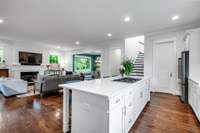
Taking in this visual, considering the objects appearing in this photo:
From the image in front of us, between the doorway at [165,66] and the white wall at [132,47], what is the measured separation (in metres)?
1.73

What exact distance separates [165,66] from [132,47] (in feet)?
8.79

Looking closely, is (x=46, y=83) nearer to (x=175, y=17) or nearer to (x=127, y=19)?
(x=127, y=19)

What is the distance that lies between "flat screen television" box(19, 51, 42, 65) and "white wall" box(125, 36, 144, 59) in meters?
6.69

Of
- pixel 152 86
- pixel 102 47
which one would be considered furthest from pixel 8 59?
pixel 152 86

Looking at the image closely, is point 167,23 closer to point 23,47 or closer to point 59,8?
point 59,8

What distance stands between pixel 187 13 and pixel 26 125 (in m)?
5.28

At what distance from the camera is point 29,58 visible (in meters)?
8.06

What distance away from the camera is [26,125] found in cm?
231

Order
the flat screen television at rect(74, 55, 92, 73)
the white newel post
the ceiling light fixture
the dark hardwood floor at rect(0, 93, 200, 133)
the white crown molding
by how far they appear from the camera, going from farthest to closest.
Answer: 1. the flat screen television at rect(74, 55, 92, 73)
2. the white crown molding
3. the ceiling light fixture
4. the dark hardwood floor at rect(0, 93, 200, 133)
5. the white newel post

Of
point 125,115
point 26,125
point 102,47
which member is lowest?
point 26,125

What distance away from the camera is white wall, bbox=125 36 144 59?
6.69 meters

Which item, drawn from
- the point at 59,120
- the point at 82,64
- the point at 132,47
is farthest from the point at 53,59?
the point at 59,120

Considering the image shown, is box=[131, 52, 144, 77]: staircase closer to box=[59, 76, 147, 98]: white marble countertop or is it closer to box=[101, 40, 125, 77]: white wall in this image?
box=[101, 40, 125, 77]: white wall

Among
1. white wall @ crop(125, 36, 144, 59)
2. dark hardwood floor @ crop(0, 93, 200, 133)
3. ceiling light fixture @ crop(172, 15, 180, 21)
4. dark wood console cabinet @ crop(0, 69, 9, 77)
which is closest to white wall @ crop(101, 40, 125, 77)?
white wall @ crop(125, 36, 144, 59)
